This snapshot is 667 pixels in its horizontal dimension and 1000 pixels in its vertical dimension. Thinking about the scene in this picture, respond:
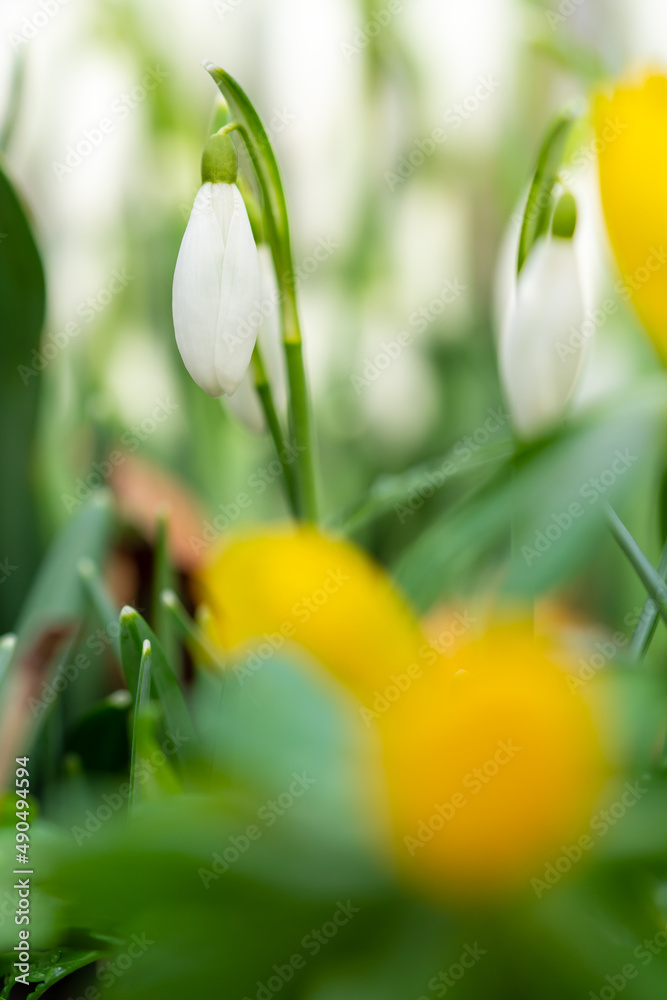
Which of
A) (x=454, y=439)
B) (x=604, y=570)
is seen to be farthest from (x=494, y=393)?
(x=604, y=570)

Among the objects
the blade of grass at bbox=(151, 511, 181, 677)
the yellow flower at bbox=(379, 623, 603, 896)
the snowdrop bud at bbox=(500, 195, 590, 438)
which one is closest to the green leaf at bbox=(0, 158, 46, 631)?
the blade of grass at bbox=(151, 511, 181, 677)

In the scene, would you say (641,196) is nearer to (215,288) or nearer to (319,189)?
(215,288)

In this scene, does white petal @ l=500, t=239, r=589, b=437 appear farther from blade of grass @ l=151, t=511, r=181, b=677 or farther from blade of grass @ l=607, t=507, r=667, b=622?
blade of grass @ l=151, t=511, r=181, b=677

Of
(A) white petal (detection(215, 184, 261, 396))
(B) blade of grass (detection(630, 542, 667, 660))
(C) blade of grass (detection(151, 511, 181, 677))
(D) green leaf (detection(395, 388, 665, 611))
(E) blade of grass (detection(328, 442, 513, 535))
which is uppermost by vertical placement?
(A) white petal (detection(215, 184, 261, 396))

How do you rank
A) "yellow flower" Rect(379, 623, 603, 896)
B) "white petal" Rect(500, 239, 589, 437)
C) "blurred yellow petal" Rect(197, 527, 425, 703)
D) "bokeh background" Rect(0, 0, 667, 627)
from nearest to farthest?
1. "yellow flower" Rect(379, 623, 603, 896)
2. "blurred yellow petal" Rect(197, 527, 425, 703)
3. "white petal" Rect(500, 239, 589, 437)
4. "bokeh background" Rect(0, 0, 667, 627)

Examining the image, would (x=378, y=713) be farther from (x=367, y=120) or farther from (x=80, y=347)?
(x=367, y=120)

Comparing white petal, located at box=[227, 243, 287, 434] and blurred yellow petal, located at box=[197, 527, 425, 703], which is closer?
blurred yellow petal, located at box=[197, 527, 425, 703]

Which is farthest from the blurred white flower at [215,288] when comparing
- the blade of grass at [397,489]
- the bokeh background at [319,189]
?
the bokeh background at [319,189]
